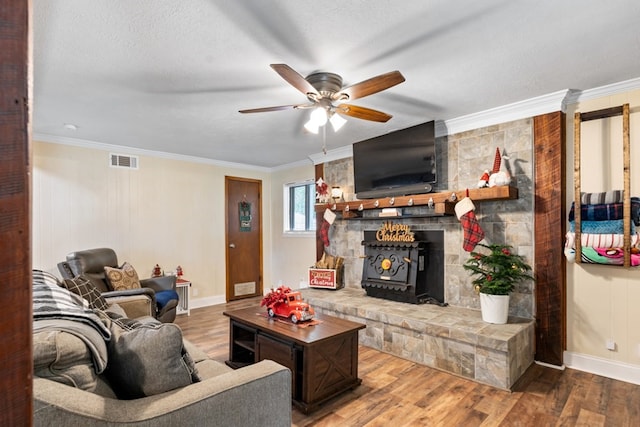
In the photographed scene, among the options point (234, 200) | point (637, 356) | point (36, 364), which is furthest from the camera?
point (234, 200)

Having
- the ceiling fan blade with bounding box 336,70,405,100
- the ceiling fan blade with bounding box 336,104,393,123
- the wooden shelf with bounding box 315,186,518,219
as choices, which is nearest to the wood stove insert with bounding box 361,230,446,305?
the wooden shelf with bounding box 315,186,518,219

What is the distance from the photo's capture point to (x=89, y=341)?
3.87ft

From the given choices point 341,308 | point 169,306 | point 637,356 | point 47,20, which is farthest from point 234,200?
point 637,356

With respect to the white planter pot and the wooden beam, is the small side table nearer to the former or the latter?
the white planter pot

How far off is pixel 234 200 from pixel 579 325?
15.7 feet

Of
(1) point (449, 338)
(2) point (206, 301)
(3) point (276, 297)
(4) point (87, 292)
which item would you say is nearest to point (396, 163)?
(1) point (449, 338)

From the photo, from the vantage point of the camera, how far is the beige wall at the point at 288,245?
550cm

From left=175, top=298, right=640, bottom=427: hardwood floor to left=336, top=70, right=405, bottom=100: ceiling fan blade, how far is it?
6.97 ft

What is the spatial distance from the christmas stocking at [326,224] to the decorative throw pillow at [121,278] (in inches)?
94.1

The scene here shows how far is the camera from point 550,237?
297cm

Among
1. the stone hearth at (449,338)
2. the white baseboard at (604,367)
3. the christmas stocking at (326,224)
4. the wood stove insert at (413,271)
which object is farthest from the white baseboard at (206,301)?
the white baseboard at (604,367)

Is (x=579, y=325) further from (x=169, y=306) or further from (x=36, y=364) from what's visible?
(x=169, y=306)

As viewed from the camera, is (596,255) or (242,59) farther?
(596,255)

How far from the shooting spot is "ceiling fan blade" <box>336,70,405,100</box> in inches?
78.0
